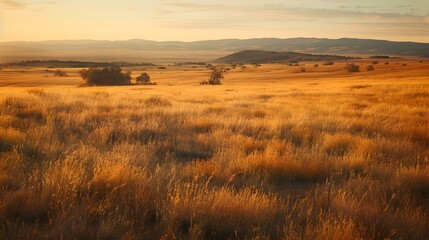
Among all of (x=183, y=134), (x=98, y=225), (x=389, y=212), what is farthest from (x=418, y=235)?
(x=183, y=134)

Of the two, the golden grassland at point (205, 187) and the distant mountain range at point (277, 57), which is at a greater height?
the distant mountain range at point (277, 57)

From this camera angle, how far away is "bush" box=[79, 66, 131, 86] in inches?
2260

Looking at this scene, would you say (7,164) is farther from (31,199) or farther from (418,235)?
(418,235)

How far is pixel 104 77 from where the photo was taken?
57.6 metres

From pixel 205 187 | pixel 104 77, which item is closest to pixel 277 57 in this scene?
pixel 104 77

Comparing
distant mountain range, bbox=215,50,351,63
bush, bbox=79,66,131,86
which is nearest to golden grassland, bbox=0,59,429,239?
bush, bbox=79,66,131,86

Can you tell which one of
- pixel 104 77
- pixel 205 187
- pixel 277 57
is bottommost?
pixel 104 77

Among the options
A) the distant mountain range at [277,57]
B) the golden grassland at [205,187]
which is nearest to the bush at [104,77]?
the golden grassland at [205,187]

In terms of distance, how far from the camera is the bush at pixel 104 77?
188ft

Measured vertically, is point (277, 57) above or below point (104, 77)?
above

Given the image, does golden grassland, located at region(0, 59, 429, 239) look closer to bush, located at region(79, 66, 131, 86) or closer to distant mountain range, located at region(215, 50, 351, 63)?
bush, located at region(79, 66, 131, 86)

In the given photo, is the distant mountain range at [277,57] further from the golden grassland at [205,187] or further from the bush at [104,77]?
the golden grassland at [205,187]

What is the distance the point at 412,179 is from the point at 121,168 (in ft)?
13.7

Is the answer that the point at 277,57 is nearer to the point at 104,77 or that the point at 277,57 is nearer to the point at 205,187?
the point at 104,77
